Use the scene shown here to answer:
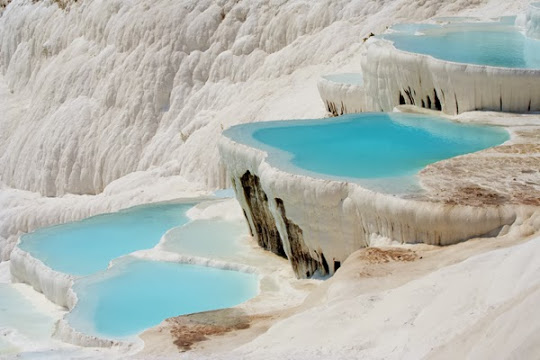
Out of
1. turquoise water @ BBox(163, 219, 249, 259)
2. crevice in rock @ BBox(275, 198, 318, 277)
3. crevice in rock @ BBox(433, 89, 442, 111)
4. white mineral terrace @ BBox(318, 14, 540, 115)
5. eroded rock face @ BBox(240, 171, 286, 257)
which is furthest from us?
crevice in rock @ BBox(433, 89, 442, 111)

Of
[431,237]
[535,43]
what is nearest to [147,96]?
[535,43]

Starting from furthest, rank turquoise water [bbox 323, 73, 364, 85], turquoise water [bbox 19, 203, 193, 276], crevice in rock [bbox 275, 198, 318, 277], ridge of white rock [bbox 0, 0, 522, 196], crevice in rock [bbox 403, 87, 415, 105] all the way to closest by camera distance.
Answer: ridge of white rock [bbox 0, 0, 522, 196], turquoise water [bbox 323, 73, 364, 85], crevice in rock [bbox 403, 87, 415, 105], turquoise water [bbox 19, 203, 193, 276], crevice in rock [bbox 275, 198, 318, 277]

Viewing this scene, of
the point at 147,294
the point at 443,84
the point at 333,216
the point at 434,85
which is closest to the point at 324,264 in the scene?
the point at 333,216

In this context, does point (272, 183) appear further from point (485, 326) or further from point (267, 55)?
point (267, 55)

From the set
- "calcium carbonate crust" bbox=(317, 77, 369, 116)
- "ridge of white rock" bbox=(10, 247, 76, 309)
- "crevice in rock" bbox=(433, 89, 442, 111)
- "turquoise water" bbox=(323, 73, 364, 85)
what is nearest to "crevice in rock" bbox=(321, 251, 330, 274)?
"ridge of white rock" bbox=(10, 247, 76, 309)

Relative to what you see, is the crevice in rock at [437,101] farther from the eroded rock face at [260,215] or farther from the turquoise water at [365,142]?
the eroded rock face at [260,215]

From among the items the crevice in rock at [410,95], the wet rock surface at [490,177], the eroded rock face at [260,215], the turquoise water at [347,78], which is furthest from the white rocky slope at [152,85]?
the wet rock surface at [490,177]

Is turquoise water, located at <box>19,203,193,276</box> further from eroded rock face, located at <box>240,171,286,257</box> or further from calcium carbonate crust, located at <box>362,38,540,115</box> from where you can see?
calcium carbonate crust, located at <box>362,38,540,115</box>
